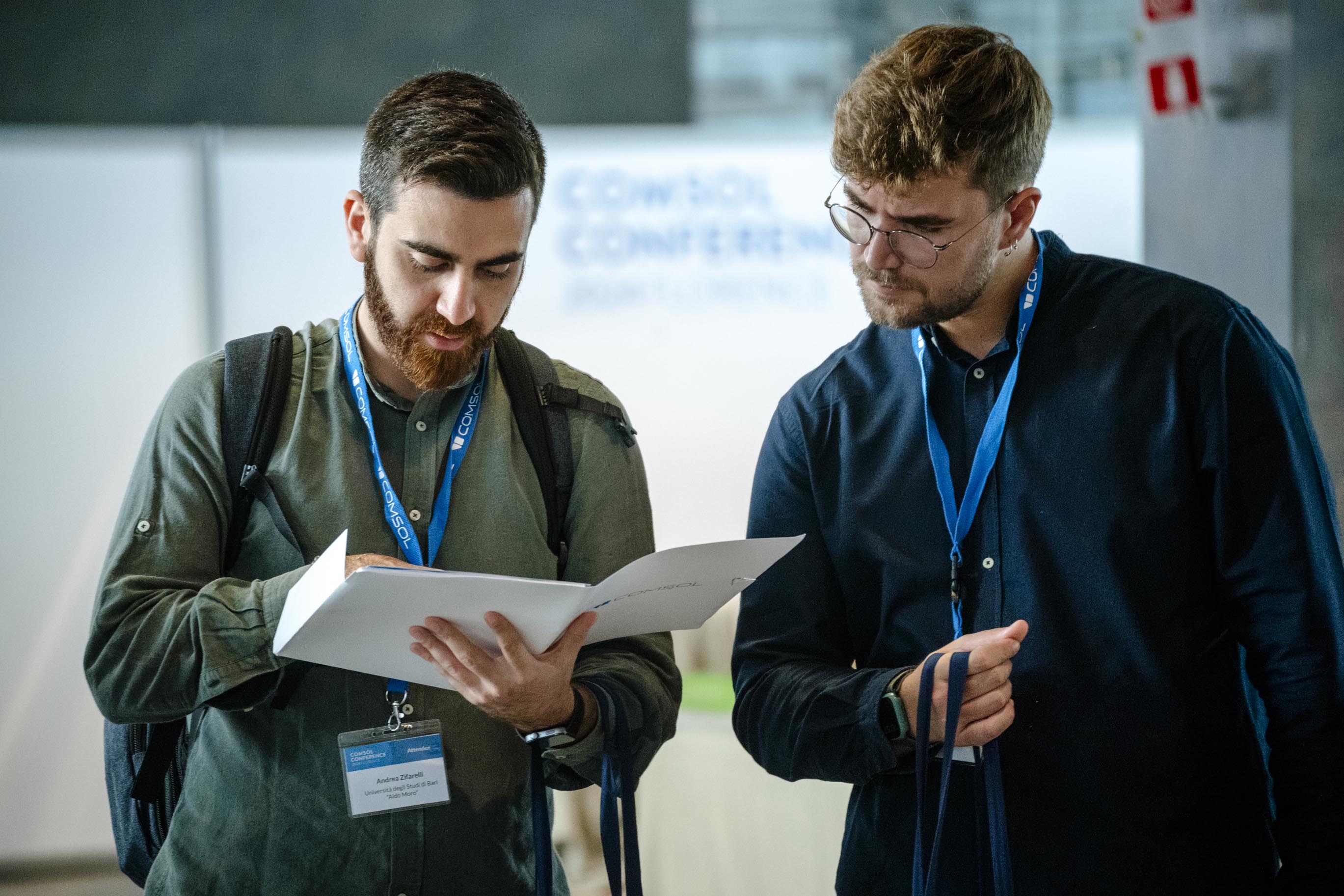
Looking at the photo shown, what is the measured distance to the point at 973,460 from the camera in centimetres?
149

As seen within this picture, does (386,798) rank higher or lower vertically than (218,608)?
lower

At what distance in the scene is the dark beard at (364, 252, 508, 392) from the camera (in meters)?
1.49

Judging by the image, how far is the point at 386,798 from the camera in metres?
1.43

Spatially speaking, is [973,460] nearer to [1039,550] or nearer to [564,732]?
[1039,550]

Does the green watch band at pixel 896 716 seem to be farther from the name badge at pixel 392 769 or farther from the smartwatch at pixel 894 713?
the name badge at pixel 392 769

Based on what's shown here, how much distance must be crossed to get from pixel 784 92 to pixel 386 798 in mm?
4170

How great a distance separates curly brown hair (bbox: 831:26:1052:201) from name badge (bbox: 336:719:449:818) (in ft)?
3.01

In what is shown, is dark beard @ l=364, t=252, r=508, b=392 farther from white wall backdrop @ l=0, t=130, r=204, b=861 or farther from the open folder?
white wall backdrop @ l=0, t=130, r=204, b=861

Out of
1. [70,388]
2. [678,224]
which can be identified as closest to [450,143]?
[678,224]

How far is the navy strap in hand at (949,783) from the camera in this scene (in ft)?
4.29

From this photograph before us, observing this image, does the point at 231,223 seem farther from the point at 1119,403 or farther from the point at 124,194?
the point at 1119,403

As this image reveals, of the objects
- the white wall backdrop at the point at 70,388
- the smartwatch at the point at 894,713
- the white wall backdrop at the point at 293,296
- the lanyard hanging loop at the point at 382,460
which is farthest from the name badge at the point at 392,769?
the white wall backdrop at the point at 70,388

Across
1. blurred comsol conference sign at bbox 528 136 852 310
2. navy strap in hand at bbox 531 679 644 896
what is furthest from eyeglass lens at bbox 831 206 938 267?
blurred comsol conference sign at bbox 528 136 852 310

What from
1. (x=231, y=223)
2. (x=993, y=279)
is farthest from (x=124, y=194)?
(x=993, y=279)
